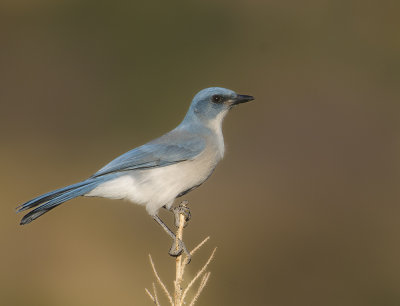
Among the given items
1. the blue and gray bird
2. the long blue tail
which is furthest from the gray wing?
the long blue tail

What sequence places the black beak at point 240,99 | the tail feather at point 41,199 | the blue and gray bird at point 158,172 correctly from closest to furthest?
the tail feather at point 41,199 → the blue and gray bird at point 158,172 → the black beak at point 240,99

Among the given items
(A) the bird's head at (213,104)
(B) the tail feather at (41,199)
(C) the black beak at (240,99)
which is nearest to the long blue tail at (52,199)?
(B) the tail feather at (41,199)

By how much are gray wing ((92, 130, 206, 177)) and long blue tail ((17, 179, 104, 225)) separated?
12 cm

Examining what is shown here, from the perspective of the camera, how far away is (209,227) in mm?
5664

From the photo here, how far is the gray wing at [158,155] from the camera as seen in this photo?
292cm

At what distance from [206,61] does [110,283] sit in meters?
3.35

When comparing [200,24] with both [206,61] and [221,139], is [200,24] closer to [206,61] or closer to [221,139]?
[206,61]

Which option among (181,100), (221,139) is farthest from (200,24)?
(221,139)

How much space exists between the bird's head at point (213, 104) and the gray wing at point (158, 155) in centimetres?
24

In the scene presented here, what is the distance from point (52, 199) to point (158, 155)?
2.23ft

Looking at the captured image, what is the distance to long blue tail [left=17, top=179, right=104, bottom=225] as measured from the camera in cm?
241

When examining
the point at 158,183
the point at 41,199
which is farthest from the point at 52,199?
the point at 158,183

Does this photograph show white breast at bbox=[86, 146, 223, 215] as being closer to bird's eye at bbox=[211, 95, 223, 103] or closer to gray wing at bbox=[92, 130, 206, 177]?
gray wing at bbox=[92, 130, 206, 177]

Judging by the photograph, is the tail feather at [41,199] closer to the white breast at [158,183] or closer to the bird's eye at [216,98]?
the white breast at [158,183]
